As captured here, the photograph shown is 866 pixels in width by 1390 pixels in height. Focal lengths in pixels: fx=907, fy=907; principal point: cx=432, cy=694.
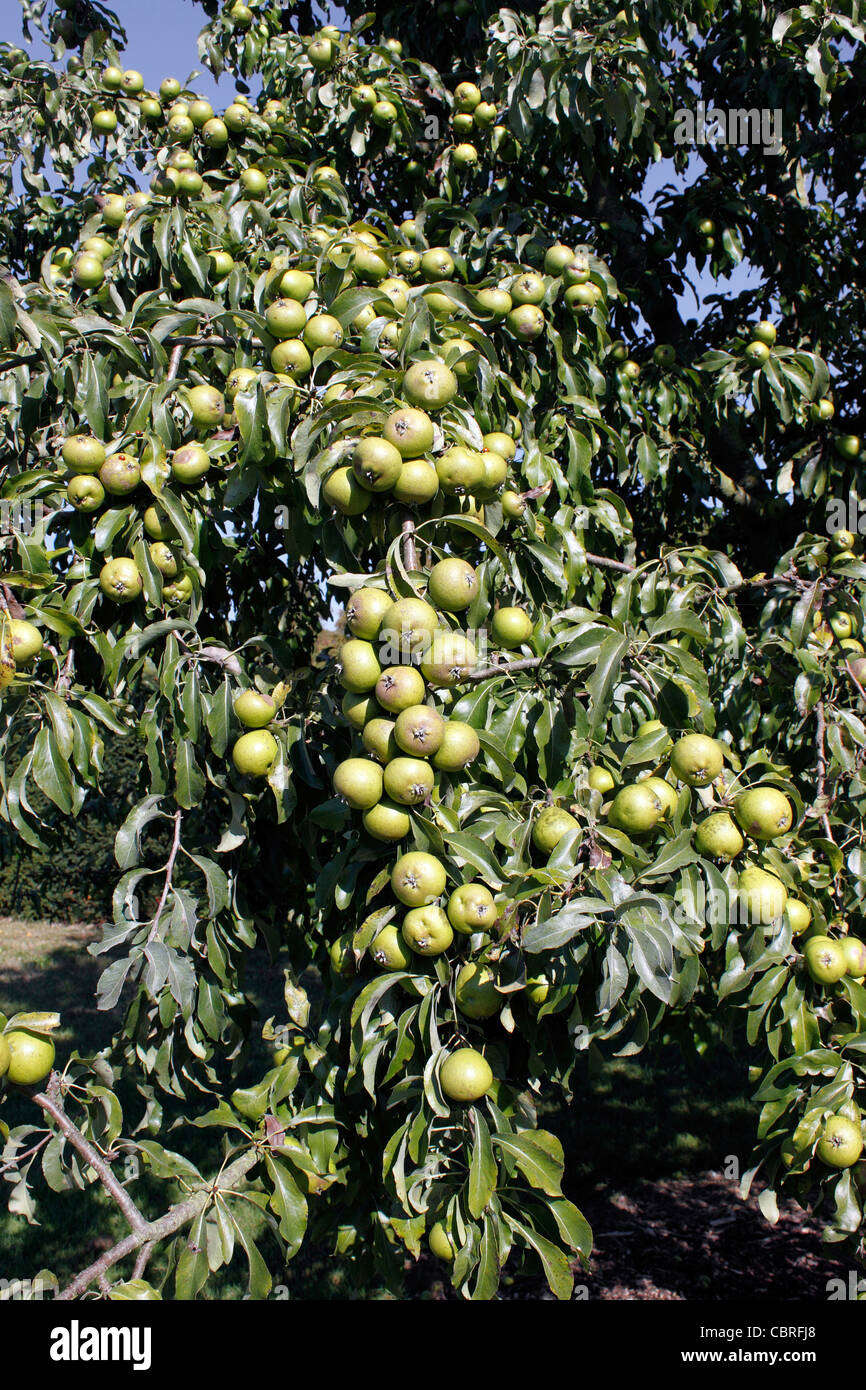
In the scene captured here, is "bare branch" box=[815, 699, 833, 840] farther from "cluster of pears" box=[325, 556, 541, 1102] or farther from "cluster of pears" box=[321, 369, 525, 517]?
"cluster of pears" box=[321, 369, 525, 517]

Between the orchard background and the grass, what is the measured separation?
0.81 metres

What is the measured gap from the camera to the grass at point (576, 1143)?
4.34 m

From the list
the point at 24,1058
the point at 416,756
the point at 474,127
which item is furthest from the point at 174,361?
the point at 474,127

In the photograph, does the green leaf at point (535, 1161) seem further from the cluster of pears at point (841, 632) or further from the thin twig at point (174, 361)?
the thin twig at point (174, 361)

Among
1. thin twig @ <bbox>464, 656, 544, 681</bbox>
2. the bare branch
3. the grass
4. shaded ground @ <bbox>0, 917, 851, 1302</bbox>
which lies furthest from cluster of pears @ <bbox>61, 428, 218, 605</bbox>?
shaded ground @ <bbox>0, 917, 851, 1302</bbox>

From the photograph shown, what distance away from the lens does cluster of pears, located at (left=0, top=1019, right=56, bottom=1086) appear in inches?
71.9

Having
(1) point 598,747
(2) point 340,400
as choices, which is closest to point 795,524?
(1) point 598,747

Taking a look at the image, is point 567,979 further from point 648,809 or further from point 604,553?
point 604,553

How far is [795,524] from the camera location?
3891mm

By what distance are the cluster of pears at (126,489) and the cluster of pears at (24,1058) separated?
992 millimetres

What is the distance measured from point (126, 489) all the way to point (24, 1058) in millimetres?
1281

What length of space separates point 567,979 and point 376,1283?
11.7ft

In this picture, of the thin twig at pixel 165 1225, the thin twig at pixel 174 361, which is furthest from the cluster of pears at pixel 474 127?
the thin twig at pixel 165 1225
